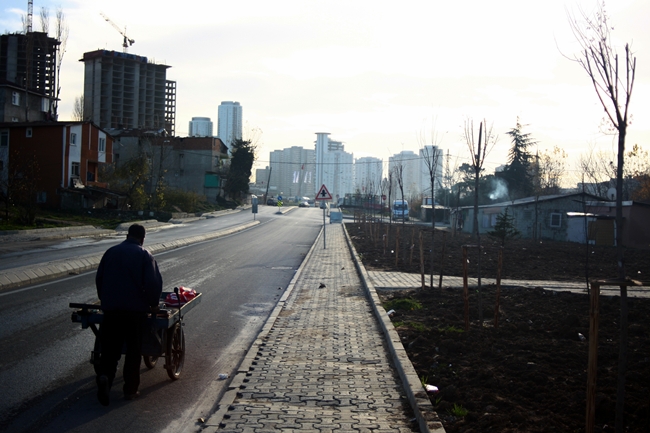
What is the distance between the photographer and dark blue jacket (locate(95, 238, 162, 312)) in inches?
231

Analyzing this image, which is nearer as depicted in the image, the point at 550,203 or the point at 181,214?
the point at 550,203

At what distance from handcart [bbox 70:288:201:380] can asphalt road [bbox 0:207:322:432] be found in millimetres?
343

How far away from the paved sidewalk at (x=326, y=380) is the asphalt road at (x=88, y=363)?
36 centimetres

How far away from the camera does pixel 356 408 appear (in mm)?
5652

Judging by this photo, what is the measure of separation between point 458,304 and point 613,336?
3.29 metres

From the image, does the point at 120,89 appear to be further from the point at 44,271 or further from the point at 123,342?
the point at 123,342

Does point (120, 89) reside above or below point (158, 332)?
above

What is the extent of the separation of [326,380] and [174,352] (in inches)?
71.2

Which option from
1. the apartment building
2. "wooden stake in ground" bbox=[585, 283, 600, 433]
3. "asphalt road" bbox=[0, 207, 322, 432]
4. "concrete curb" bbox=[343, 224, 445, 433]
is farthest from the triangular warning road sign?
the apartment building

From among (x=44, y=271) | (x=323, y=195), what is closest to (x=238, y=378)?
(x=44, y=271)

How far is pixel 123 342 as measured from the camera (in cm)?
595

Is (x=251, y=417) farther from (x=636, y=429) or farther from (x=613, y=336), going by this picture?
(x=613, y=336)

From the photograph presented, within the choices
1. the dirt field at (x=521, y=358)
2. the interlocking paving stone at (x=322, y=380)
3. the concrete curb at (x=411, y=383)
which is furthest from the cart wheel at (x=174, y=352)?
the dirt field at (x=521, y=358)

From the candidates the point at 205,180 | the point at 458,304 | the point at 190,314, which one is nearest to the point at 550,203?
the point at 458,304
